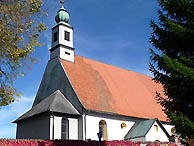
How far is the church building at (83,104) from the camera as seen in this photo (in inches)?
1037

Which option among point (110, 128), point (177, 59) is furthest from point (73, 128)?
point (177, 59)

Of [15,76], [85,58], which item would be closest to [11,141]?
[15,76]

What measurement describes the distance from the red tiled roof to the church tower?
1010mm

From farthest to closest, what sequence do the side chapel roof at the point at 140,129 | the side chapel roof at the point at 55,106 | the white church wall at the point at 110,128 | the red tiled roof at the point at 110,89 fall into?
the red tiled roof at the point at 110,89
the side chapel roof at the point at 140,129
the white church wall at the point at 110,128
the side chapel roof at the point at 55,106

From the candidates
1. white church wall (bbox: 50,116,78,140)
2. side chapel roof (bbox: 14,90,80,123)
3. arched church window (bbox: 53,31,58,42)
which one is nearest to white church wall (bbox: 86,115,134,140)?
white church wall (bbox: 50,116,78,140)

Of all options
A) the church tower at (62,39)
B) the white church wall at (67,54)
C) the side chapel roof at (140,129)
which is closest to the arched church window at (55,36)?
the church tower at (62,39)

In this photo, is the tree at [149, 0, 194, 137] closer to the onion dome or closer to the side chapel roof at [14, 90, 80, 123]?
the side chapel roof at [14, 90, 80, 123]

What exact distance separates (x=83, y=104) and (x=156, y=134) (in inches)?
322

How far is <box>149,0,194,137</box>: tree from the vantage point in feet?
29.5

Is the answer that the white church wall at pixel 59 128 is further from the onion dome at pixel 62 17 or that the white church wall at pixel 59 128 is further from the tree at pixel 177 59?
the tree at pixel 177 59

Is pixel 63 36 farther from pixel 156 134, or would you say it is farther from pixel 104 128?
pixel 156 134

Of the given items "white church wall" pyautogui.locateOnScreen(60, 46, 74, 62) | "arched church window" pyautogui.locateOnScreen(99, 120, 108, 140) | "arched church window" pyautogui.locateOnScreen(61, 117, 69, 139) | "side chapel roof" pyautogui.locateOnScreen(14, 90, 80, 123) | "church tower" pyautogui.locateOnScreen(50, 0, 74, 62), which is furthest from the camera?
"church tower" pyautogui.locateOnScreen(50, 0, 74, 62)

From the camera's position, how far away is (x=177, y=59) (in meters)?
9.81

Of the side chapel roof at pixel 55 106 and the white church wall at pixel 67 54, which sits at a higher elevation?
the white church wall at pixel 67 54
